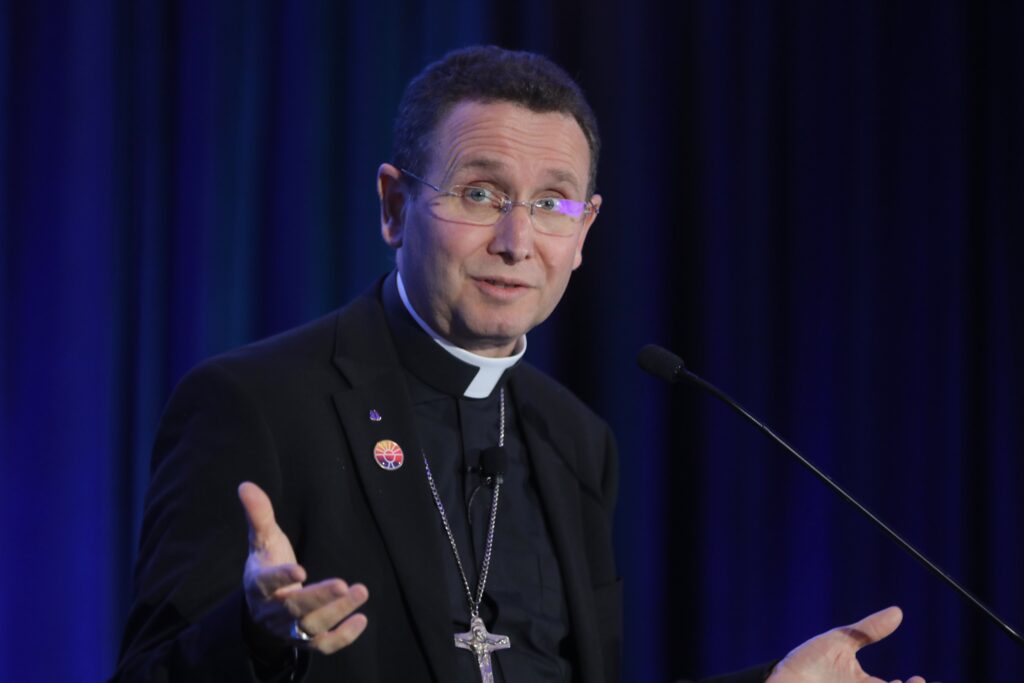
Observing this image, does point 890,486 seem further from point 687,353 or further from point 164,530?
point 164,530

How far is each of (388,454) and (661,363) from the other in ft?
1.76

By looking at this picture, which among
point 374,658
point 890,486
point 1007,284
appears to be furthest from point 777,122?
point 374,658

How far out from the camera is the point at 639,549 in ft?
11.5

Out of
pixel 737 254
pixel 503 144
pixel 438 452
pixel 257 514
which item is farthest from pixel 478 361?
pixel 737 254

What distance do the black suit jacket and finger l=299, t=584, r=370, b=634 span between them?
0.19 m

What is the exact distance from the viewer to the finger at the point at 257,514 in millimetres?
1551

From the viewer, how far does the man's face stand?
2.19m

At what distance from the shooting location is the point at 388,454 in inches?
83.1

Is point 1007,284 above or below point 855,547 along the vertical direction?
above

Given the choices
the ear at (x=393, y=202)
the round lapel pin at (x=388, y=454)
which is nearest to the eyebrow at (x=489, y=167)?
the ear at (x=393, y=202)

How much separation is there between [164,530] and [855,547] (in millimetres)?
2376

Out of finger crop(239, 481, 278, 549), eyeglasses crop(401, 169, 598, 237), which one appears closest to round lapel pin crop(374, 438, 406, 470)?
eyeglasses crop(401, 169, 598, 237)

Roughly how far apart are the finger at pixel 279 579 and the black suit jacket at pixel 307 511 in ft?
0.44

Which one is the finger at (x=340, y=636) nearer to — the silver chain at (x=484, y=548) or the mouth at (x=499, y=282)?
the silver chain at (x=484, y=548)
